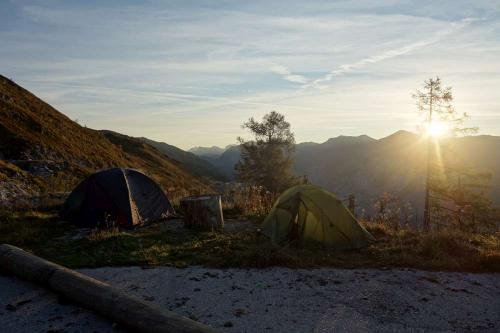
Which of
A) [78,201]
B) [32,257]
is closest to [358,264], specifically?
[32,257]

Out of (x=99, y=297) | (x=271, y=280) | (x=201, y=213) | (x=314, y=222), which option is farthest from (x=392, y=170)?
(x=99, y=297)

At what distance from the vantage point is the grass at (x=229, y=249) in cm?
909

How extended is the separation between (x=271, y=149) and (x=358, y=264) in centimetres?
4663

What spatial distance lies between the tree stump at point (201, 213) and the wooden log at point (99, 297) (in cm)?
537

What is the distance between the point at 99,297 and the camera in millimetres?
6164

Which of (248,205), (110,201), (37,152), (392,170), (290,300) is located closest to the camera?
(290,300)

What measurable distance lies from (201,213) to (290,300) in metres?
6.17

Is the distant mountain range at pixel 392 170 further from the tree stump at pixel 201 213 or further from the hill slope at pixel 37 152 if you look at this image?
the tree stump at pixel 201 213

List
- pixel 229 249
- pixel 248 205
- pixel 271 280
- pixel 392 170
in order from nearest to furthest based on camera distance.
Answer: pixel 271 280 → pixel 229 249 → pixel 248 205 → pixel 392 170

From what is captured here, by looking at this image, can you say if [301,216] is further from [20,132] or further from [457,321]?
[20,132]

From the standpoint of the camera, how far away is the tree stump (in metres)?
12.7

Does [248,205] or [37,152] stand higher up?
[37,152]

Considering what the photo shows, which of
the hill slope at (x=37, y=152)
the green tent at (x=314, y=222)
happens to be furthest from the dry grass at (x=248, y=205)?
the hill slope at (x=37, y=152)

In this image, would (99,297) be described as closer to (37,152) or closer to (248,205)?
(248,205)
